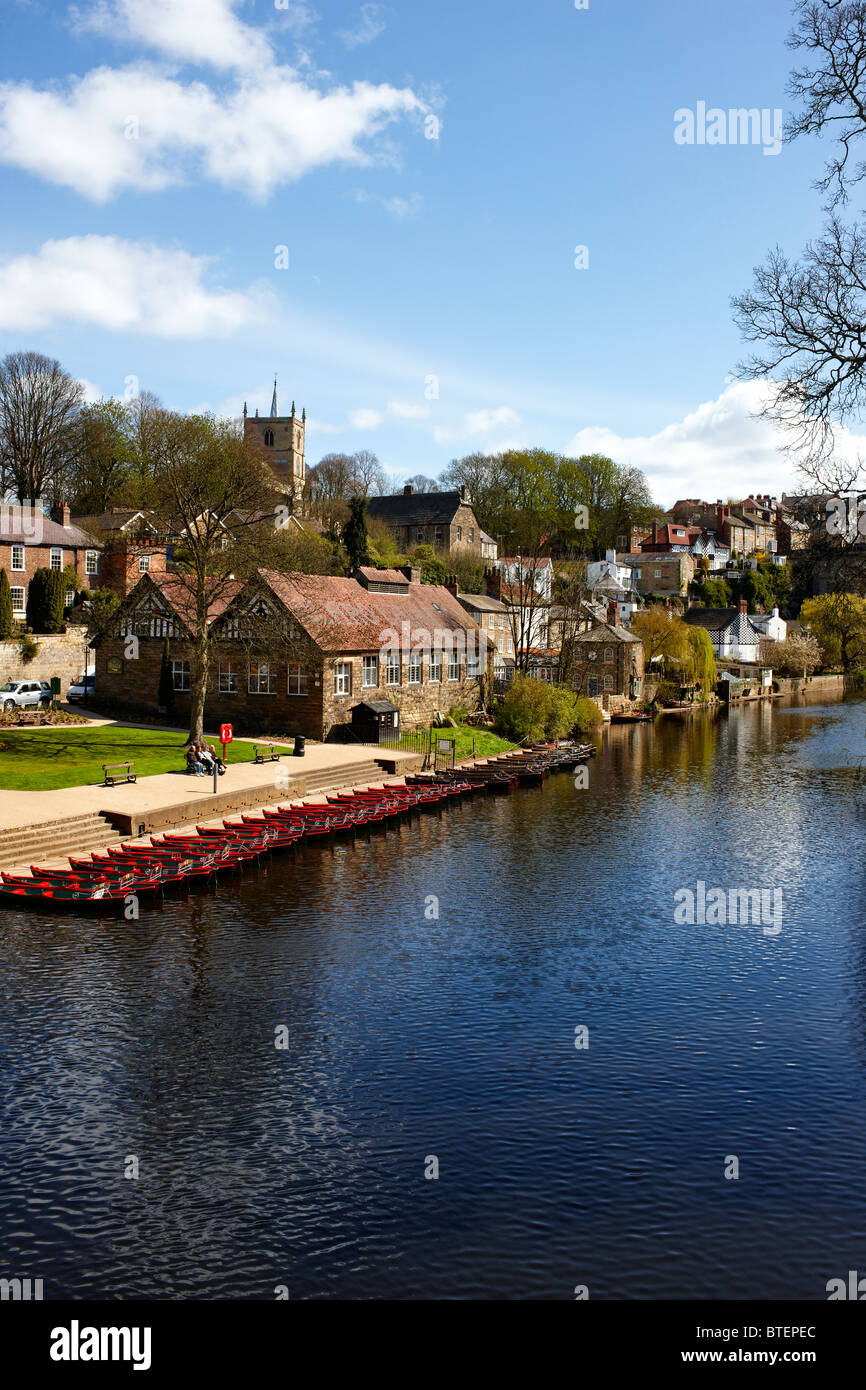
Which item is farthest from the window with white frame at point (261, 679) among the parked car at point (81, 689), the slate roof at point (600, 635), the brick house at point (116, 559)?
the slate roof at point (600, 635)

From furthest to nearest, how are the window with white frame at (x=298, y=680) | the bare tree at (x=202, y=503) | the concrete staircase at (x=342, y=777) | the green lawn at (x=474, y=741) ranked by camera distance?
1. the green lawn at (x=474, y=741)
2. the window with white frame at (x=298, y=680)
3. the bare tree at (x=202, y=503)
4. the concrete staircase at (x=342, y=777)

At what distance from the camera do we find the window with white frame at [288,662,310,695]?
1828 inches

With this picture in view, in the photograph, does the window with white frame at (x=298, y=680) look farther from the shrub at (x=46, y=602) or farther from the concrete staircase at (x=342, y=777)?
the shrub at (x=46, y=602)

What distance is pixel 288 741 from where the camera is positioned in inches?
1806

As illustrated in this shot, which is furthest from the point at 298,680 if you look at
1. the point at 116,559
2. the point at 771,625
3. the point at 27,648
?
the point at 771,625

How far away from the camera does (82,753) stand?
3959 centimetres

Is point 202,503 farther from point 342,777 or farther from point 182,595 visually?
point 342,777

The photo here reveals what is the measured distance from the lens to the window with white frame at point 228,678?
158ft

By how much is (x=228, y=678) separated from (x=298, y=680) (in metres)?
3.99

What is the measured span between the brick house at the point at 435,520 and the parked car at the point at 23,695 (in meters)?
54.3

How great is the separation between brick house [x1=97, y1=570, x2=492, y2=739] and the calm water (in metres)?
17.1

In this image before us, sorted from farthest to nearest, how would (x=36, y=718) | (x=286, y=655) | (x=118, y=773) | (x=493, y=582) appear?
1. (x=493, y=582)
2. (x=36, y=718)
3. (x=286, y=655)
4. (x=118, y=773)
